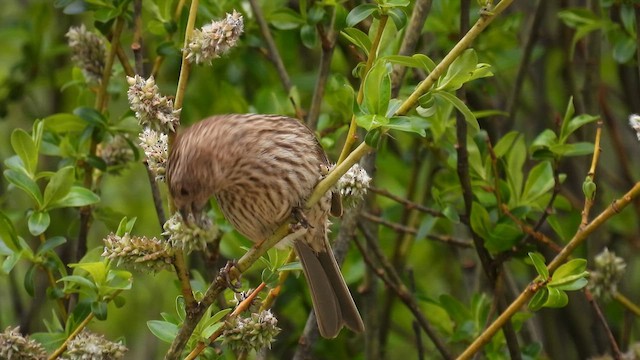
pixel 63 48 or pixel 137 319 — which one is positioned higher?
pixel 63 48

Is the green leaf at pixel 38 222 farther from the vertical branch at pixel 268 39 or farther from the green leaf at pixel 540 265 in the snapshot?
the green leaf at pixel 540 265

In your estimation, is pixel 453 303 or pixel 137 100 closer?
pixel 137 100

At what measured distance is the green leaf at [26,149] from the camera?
381cm

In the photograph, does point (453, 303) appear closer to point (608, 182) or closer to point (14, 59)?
point (608, 182)

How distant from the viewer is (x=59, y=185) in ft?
12.2

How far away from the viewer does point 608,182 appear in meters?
5.89

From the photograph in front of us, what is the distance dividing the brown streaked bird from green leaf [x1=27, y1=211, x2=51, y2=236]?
51 cm

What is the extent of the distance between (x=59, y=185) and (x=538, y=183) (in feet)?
5.94

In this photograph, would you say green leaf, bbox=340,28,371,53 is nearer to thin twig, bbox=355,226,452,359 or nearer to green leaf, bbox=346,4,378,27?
green leaf, bbox=346,4,378,27

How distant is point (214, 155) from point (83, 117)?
71 centimetres

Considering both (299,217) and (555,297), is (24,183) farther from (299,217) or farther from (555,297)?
(555,297)

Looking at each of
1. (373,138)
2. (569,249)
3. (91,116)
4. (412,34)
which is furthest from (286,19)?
(373,138)

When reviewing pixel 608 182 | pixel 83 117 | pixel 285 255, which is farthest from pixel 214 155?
pixel 608 182

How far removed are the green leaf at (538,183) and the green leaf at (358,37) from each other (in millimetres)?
1190
